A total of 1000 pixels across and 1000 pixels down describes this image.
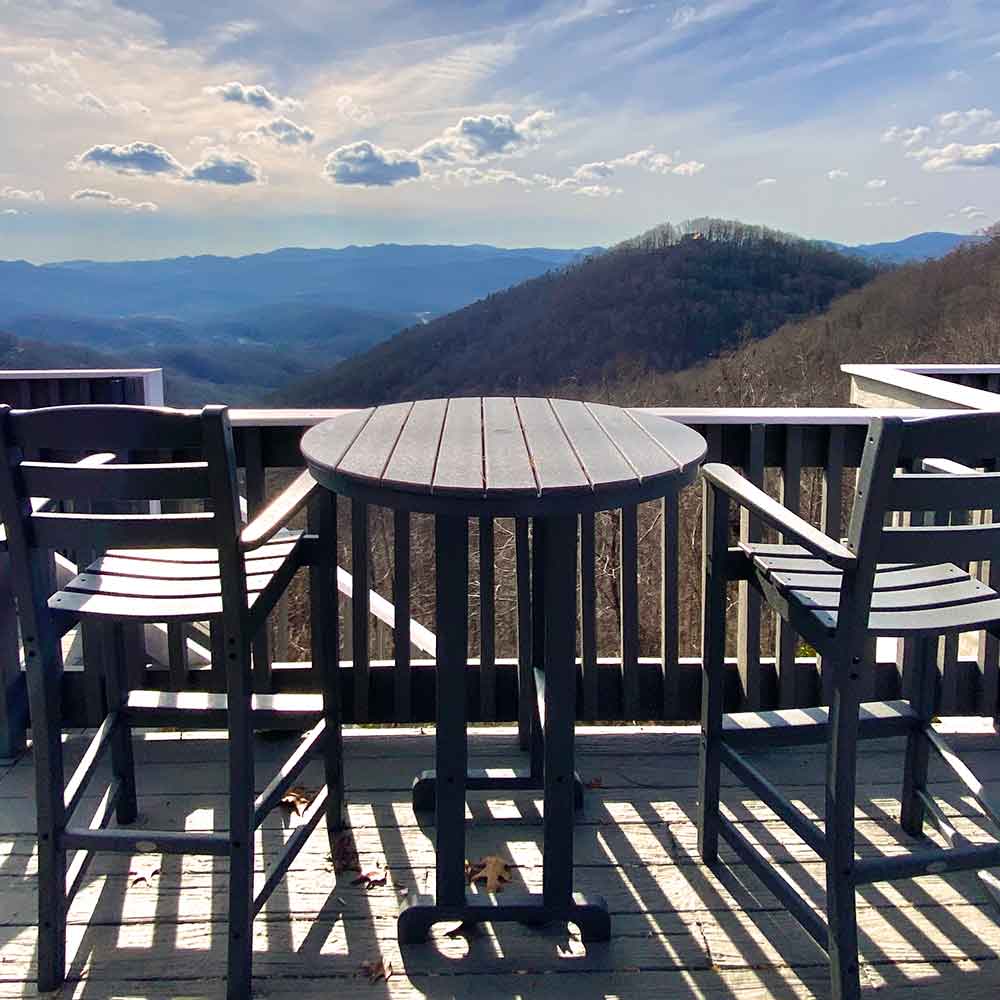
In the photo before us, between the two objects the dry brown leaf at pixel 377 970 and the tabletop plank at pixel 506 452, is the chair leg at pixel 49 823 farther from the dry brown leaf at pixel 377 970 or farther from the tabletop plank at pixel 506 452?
the tabletop plank at pixel 506 452

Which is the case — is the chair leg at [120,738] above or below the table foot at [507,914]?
above

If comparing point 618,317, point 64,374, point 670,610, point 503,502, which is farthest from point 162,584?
point 618,317

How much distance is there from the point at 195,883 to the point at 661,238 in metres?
40.2

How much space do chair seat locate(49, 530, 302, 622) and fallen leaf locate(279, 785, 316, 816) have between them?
732 mm

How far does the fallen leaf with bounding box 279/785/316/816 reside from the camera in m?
2.33

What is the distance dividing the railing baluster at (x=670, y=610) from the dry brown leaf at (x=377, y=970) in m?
1.26

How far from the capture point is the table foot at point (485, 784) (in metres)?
2.08

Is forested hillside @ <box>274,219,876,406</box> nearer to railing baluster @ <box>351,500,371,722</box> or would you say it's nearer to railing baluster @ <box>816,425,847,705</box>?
railing baluster @ <box>816,425,847,705</box>

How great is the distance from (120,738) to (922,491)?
190cm

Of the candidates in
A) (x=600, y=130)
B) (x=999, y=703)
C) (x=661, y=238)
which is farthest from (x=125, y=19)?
(x=661, y=238)

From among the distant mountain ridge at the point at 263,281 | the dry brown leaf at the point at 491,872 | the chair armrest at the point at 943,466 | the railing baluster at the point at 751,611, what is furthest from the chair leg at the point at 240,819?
the distant mountain ridge at the point at 263,281

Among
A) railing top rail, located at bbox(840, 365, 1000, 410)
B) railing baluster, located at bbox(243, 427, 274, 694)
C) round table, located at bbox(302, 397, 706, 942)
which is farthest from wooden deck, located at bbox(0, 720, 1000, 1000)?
railing top rail, located at bbox(840, 365, 1000, 410)

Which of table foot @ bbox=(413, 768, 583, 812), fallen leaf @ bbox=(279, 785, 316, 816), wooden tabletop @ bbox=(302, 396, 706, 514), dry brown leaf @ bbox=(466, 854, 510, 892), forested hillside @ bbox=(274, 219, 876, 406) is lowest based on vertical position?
dry brown leaf @ bbox=(466, 854, 510, 892)

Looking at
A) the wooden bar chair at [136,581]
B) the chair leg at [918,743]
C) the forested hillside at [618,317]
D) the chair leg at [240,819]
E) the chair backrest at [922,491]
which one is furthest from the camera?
the forested hillside at [618,317]
